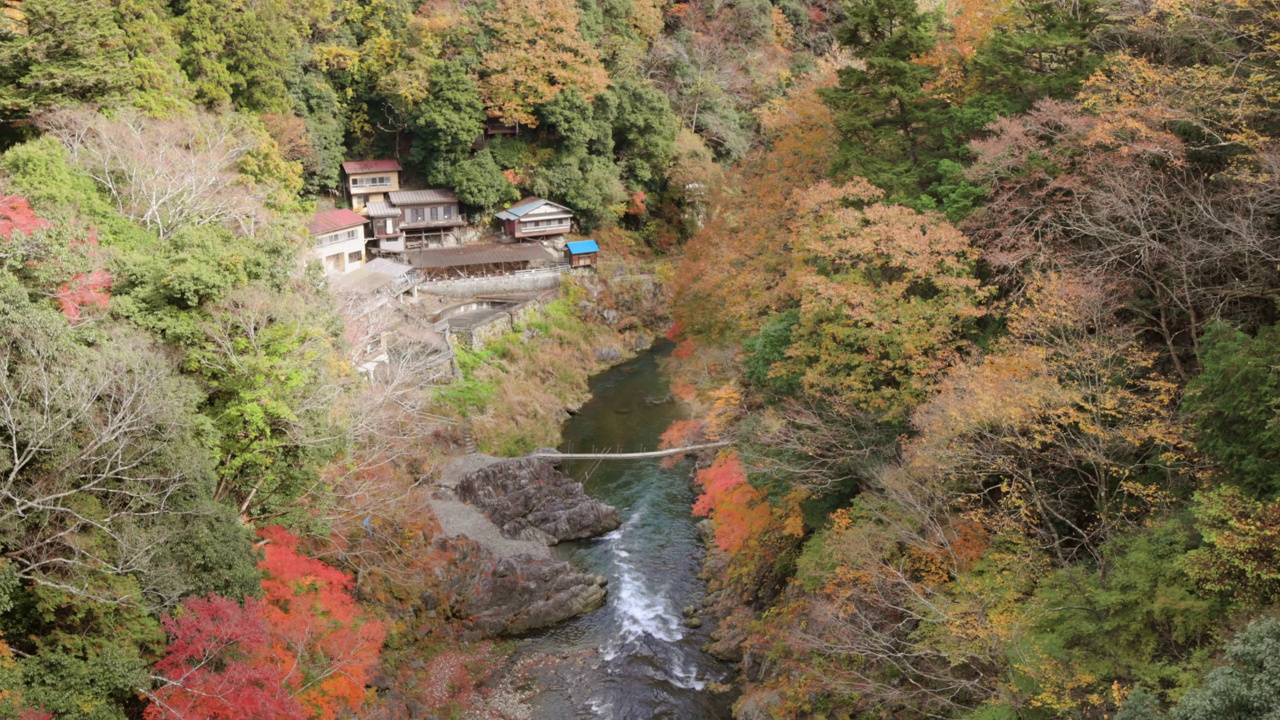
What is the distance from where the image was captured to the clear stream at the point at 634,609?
17547 mm

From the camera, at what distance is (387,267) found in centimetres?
3594

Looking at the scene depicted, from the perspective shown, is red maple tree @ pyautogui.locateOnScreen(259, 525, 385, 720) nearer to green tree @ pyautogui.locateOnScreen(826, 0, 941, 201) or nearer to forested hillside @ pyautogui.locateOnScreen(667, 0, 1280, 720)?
forested hillside @ pyautogui.locateOnScreen(667, 0, 1280, 720)

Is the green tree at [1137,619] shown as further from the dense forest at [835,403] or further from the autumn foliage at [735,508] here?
the autumn foliage at [735,508]

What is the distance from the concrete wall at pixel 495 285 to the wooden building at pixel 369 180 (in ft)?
22.5

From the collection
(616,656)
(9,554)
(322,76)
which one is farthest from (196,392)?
(322,76)

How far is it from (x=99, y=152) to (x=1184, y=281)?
79.3ft

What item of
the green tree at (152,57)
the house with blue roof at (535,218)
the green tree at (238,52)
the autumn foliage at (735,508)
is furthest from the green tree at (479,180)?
the autumn foliage at (735,508)

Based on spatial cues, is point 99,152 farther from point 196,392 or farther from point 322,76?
point 322,76

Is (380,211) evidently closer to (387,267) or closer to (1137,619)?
(387,267)

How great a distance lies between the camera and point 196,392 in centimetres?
1418

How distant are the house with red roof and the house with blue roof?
25.5ft

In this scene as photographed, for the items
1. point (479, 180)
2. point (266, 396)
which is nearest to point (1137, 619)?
point (266, 396)

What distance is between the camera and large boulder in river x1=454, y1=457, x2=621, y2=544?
2423 cm

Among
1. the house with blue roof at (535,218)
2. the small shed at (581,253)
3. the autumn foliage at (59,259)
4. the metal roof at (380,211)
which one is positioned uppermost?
the autumn foliage at (59,259)
